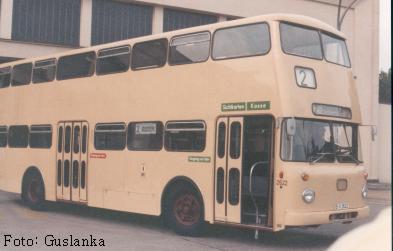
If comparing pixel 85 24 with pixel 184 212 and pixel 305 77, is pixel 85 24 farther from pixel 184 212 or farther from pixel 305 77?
pixel 305 77

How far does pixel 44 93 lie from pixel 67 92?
Result: 4.00ft

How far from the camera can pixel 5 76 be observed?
17641 mm

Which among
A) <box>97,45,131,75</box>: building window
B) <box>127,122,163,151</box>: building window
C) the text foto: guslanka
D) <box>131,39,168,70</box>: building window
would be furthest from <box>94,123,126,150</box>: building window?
the text foto: guslanka

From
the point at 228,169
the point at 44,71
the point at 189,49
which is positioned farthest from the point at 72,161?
the point at 228,169

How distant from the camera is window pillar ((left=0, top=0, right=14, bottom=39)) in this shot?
915 inches

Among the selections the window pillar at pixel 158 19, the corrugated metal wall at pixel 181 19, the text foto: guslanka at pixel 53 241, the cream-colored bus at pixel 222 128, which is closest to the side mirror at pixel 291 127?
the cream-colored bus at pixel 222 128

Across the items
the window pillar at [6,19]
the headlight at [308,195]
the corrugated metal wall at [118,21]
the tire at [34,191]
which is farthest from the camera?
the corrugated metal wall at [118,21]

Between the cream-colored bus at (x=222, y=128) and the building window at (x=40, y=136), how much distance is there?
857mm

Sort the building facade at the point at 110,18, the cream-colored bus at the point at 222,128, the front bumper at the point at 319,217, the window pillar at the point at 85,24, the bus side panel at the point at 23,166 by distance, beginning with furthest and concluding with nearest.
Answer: the window pillar at the point at 85,24 → the building facade at the point at 110,18 → the bus side panel at the point at 23,166 → the cream-colored bus at the point at 222,128 → the front bumper at the point at 319,217

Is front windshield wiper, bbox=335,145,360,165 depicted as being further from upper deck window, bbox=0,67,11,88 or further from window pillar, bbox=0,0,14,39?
window pillar, bbox=0,0,14,39

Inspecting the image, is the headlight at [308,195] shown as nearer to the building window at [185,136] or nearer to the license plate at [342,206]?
the license plate at [342,206]

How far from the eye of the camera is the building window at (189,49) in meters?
11.5

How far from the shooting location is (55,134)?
1517cm

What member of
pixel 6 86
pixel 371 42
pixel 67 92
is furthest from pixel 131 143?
pixel 371 42
